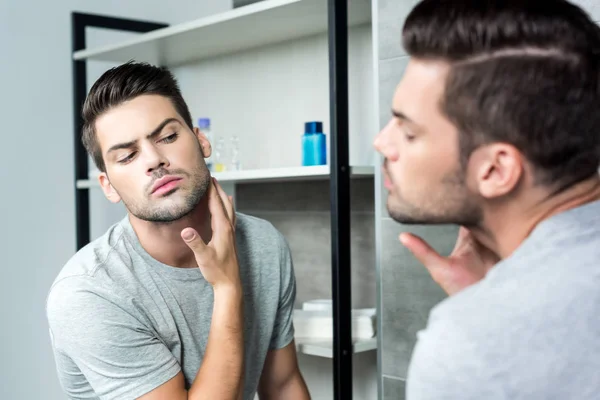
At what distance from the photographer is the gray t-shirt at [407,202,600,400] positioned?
60cm

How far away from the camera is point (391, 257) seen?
1.50 metres

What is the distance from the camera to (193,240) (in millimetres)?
1208

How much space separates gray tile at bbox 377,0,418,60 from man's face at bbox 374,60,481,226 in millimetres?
708

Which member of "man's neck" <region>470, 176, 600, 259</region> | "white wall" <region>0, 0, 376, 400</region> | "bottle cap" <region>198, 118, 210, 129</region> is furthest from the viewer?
"white wall" <region>0, 0, 376, 400</region>

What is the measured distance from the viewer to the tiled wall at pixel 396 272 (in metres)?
1.44

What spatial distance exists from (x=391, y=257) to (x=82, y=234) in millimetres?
1166

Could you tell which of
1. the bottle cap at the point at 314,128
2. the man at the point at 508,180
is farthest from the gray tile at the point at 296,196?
the man at the point at 508,180

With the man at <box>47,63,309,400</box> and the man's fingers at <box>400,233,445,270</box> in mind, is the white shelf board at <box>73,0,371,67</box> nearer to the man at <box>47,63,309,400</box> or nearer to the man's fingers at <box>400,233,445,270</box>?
the man at <box>47,63,309,400</box>

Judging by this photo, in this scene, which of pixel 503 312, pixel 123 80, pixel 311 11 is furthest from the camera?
pixel 311 11

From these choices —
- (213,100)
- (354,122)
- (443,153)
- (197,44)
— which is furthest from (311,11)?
(443,153)

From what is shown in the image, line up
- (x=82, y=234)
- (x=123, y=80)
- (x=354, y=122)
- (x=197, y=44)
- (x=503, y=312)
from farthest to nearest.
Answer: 1. (x=82, y=234)
2. (x=197, y=44)
3. (x=354, y=122)
4. (x=123, y=80)
5. (x=503, y=312)

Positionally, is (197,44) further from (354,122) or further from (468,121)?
(468,121)

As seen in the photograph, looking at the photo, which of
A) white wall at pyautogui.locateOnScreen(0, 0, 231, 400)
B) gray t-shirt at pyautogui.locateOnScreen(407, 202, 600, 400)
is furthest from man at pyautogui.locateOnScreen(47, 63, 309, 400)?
white wall at pyautogui.locateOnScreen(0, 0, 231, 400)

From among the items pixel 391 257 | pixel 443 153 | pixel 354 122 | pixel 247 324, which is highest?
pixel 354 122
